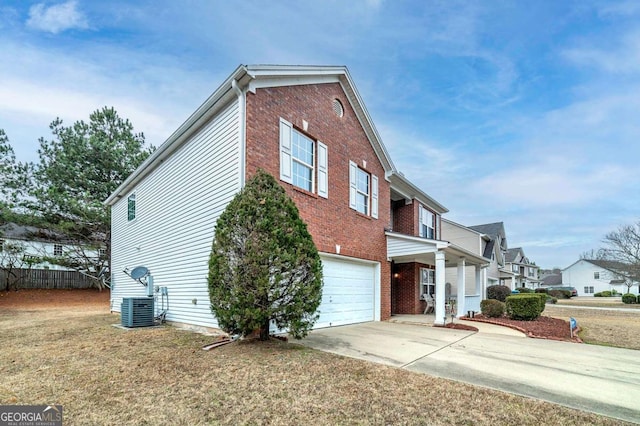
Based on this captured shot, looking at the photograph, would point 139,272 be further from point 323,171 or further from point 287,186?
point 323,171

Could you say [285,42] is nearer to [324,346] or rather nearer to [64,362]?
[324,346]

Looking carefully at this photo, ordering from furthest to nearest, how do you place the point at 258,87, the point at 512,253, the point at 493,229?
the point at 512,253
the point at 493,229
the point at 258,87

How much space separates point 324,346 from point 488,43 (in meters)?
11.7

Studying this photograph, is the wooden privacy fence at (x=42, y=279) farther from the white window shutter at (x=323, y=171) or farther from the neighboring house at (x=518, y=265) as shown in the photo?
the neighboring house at (x=518, y=265)

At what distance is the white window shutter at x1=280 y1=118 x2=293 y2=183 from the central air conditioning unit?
585 cm

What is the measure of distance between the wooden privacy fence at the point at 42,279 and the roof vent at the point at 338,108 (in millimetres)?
24545

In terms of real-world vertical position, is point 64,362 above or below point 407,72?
below


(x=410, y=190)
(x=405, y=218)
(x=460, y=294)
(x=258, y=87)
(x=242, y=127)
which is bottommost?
(x=460, y=294)

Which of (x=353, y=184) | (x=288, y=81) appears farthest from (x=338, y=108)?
(x=288, y=81)

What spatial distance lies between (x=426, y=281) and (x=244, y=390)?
14.0 m

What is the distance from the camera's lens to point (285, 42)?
12.5 metres

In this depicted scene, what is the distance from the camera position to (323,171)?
34.5ft

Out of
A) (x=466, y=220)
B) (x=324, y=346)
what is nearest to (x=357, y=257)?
(x=324, y=346)

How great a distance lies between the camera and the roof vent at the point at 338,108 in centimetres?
1166
